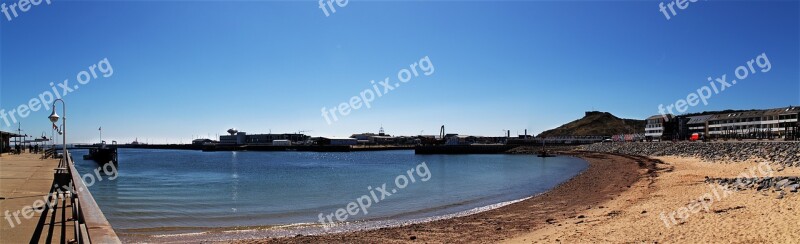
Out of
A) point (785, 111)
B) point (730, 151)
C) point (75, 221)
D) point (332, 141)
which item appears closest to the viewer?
point (75, 221)

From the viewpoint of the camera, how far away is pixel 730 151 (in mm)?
45781

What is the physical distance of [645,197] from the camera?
19.2 m

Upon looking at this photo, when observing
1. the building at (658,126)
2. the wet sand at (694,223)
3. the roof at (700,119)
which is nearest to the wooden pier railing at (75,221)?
the wet sand at (694,223)

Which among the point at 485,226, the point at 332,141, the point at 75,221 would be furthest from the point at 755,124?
the point at 332,141

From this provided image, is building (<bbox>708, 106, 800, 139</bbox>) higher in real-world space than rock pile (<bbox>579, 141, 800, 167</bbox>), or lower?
higher

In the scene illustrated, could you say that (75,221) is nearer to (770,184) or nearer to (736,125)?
(770,184)

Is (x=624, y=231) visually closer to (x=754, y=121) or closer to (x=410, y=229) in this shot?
(x=410, y=229)

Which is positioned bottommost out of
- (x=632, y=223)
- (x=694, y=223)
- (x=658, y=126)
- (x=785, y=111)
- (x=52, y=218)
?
(x=632, y=223)

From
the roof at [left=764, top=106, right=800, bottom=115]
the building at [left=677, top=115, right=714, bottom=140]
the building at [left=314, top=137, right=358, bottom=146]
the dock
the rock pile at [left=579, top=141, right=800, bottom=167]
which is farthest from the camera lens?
the building at [left=314, top=137, right=358, bottom=146]

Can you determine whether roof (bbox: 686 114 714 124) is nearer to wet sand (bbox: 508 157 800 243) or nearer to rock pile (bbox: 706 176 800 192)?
rock pile (bbox: 706 176 800 192)

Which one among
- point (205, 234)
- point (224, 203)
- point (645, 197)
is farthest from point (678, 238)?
point (224, 203)

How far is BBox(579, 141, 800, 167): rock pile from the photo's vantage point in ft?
111

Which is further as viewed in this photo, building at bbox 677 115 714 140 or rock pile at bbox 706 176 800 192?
building at bbox 677 115 714 140

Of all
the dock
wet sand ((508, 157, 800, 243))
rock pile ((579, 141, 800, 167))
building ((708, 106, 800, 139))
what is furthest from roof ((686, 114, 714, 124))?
the dock
